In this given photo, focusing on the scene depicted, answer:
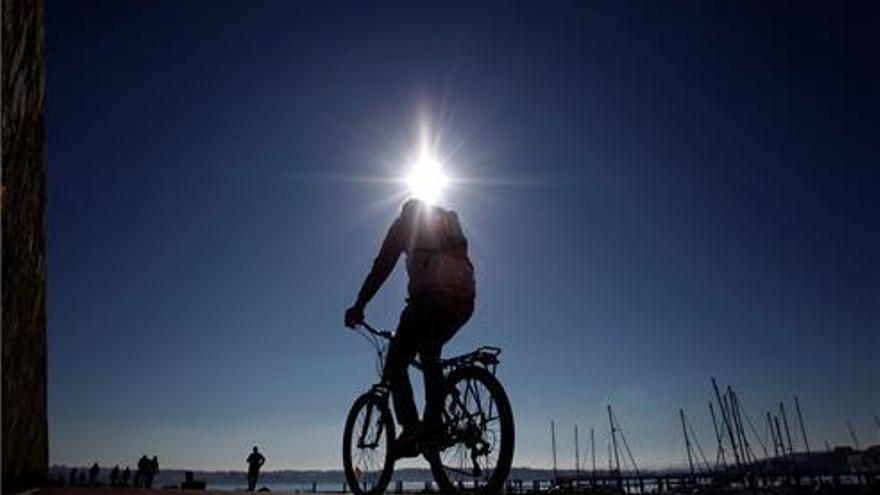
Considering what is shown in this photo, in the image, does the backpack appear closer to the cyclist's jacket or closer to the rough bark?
the cyclist's jacket

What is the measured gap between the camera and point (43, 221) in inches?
146

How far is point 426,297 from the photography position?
496cm

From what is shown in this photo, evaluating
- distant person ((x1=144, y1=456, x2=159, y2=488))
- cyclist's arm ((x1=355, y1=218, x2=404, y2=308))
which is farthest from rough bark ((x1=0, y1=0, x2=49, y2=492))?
distant person ((x1=144, y1=456, x2=159, y2=488))

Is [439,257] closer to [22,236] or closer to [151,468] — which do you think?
[22,236]

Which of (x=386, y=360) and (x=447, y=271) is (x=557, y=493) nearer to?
(x=386, y=360)

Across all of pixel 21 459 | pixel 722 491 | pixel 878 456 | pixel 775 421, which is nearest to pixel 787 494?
pixel 722 491

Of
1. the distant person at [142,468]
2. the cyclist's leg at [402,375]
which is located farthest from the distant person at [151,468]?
the cyclist's leg at [402,375]

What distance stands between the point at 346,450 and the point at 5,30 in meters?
5.26

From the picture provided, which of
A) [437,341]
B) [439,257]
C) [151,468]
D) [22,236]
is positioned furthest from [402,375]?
[151,468]

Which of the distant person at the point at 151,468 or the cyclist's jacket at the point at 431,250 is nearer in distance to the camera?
the cyclist's jacket at the point at 431,250

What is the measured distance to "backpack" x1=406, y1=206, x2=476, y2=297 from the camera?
499 cm

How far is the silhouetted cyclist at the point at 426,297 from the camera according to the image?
500 centimetres

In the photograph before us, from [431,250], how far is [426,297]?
40cm

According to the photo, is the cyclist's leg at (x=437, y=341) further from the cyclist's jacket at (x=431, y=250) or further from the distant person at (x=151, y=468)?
the distant person at (x=151, y=468)
